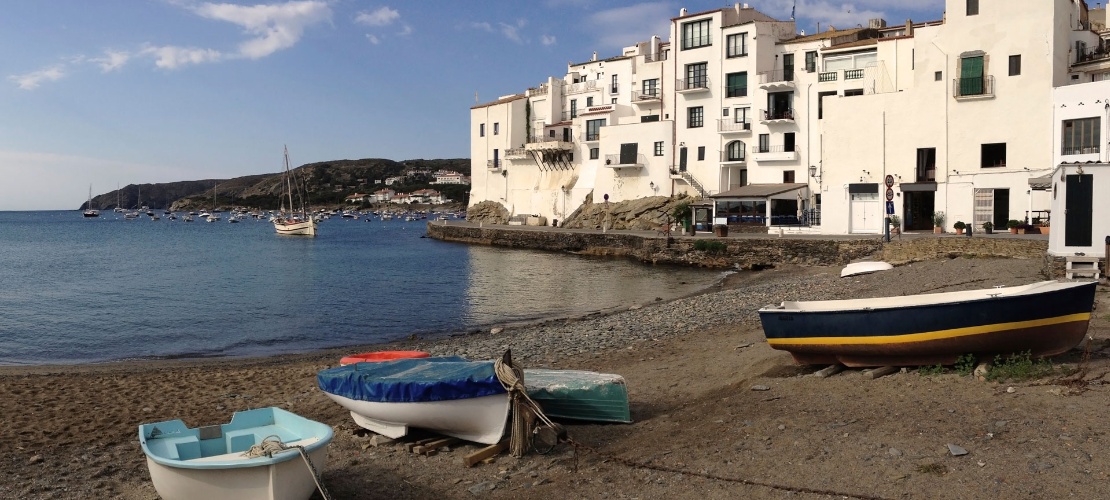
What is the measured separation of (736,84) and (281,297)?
3303 cm

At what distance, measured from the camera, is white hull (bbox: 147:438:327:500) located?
737 cm

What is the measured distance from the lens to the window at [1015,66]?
124 feet

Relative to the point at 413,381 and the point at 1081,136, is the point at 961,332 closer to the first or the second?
the point at 413,381

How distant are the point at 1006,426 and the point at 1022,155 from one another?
1363 inches

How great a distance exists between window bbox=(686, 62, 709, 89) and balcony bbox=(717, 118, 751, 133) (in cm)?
301

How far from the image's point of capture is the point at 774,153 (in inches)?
2019

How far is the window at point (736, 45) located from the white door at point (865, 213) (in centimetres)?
1508

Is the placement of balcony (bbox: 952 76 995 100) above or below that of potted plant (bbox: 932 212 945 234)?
above

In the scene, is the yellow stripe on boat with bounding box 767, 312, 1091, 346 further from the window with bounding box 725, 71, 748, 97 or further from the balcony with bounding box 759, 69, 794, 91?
the window with bounding box 725, 71, 748, 97

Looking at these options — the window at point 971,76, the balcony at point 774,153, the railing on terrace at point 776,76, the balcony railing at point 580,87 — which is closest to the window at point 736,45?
the railing on terrace at point 776,76

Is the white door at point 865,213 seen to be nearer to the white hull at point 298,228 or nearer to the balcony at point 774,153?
the balcony at point 774,153

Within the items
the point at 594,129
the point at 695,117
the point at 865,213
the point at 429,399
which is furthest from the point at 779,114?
the point at 429,399

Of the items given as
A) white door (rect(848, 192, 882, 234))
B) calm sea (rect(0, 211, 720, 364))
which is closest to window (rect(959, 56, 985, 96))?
white door (rect(848, 192, 882, 234))

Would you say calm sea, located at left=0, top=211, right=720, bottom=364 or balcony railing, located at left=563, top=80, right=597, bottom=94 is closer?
calm sea, located at left=0, top=211, right=720, bottom=364
